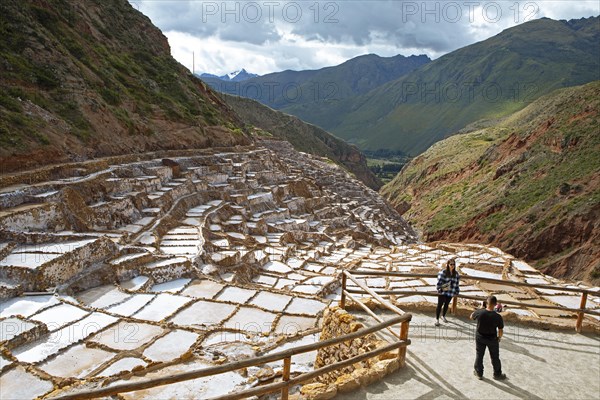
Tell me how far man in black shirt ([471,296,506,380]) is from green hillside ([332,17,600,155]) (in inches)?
5285

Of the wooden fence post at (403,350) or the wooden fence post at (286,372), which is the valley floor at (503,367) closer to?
the wooden fence post at (403,350)

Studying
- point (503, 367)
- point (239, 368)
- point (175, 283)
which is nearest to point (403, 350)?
point (503, 367)

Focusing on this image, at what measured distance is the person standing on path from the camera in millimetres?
7496

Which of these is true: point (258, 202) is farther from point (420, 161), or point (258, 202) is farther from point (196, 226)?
point (420, 161)

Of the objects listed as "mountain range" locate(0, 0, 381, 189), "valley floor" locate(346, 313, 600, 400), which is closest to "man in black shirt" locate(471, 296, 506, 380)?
"valley floor" locate(346, 313, 600, 400)

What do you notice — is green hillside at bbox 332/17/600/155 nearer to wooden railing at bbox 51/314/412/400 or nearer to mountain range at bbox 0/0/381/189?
mountain range at bbox 0/0/381/189

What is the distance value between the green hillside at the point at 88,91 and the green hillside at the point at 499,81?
116920mm

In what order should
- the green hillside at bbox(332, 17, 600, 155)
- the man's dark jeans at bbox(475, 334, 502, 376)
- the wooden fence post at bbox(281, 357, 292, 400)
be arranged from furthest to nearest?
the green hillside at bbox(332, 17, 600, 155) → the man's dark jeans at bbox(475, 334, 502, 376) → the wooden fence post at bbox(281, 357, 292, 400)

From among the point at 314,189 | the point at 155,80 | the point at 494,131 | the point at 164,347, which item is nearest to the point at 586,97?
the point at 314,189

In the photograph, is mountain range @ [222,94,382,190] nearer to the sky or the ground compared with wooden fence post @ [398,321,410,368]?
nearer to the sky

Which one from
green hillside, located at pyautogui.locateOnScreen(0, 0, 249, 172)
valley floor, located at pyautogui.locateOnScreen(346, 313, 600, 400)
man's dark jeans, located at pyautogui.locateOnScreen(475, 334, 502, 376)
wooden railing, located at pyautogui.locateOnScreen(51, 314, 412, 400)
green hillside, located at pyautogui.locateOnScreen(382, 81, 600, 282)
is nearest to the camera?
wooden railing, located at pyautogui.locateOnScreen(51, 314, 412, 400)

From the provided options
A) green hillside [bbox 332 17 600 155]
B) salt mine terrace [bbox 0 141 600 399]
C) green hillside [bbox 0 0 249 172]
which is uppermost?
green hillside [bbox 332 17 600 155]

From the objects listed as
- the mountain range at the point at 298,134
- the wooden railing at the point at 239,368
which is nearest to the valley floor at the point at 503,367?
the wooden railing at the point at 239,368

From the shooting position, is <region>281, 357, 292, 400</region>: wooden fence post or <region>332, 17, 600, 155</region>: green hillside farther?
<region>332, 17, 600, 155</region>: green hillside
